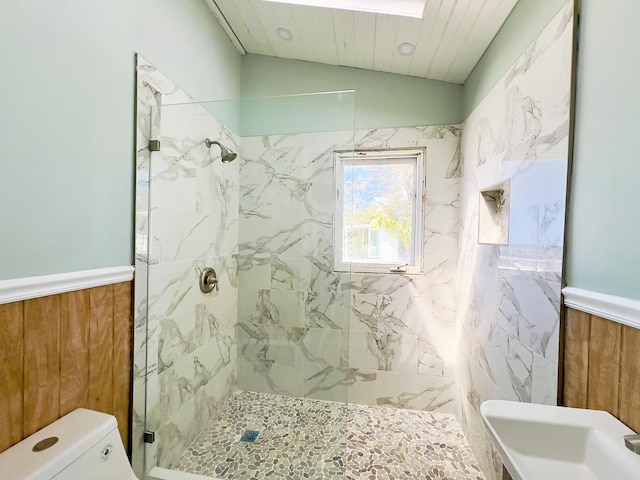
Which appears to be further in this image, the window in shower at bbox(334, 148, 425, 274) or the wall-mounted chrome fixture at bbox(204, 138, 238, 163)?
the window in shower at bbox(334, 148, 425, 274)

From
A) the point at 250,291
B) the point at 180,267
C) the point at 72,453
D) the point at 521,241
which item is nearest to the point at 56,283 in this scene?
the point at 72,453

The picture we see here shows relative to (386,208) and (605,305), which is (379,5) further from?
(605,305)

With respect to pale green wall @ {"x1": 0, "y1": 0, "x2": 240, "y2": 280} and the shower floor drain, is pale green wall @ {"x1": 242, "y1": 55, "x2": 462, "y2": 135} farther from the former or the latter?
the shower floor drain

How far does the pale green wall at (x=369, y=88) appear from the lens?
6.96 ft

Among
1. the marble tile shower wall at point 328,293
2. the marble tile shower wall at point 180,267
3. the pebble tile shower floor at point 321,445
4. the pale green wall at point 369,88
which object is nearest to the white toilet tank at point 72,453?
the marble tile shower wall at point 180,267

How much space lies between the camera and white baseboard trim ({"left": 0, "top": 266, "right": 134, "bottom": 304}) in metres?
0.82

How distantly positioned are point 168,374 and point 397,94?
94.7 inches

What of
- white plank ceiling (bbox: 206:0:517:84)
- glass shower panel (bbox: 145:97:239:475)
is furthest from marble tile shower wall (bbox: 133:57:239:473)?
white plank ceiling (bbox: 206:0:517:84)

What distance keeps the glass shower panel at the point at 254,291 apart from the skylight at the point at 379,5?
43 cm

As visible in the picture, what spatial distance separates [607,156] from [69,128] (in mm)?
1727

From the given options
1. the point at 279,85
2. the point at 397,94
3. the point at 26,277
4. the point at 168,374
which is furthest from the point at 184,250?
the point at 397,94

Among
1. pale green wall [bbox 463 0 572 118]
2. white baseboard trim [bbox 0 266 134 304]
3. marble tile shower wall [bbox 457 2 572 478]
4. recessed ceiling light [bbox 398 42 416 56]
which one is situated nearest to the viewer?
white baseboard trim [bbox 0 266 134 304]

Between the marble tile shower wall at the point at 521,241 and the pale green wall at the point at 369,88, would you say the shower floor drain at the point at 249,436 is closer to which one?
the marble tile shower wall at the point at 521,241

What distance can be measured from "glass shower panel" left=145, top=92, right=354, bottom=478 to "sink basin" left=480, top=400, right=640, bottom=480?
108 cm
